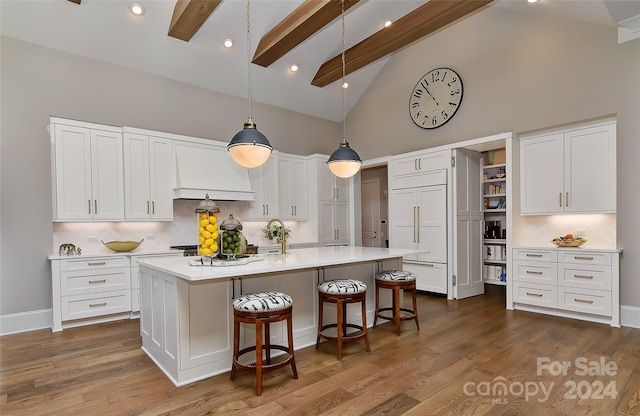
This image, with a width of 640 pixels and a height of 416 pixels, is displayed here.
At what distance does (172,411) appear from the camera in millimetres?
2143

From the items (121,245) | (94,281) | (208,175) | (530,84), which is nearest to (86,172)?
(121,245)

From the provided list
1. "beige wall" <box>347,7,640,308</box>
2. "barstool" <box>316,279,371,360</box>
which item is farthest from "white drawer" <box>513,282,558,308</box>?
"barstool" <box>316,279,371,360</box>

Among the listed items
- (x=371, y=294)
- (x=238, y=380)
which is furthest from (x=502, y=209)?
(x=238, y=380)

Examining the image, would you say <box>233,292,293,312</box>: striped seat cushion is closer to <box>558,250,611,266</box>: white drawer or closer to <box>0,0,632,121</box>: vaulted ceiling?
<box>0,0,632,121</box>: vaulted ceiling

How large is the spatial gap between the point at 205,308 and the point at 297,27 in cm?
365

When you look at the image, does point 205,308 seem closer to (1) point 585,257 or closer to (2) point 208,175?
(2) point 208,175

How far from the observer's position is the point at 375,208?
867 centimetres

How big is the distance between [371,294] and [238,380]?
72.1 inches

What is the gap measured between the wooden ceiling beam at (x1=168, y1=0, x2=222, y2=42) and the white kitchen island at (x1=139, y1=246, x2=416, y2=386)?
2952mm

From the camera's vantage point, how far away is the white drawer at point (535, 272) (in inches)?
167

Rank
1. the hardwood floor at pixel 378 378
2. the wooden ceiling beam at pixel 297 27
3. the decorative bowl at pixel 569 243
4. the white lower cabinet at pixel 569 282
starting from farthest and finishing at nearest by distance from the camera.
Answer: the decorative bowl at pixel 569 243 < the wooden ceiling beam at pixel 297 27 < the white lower cabinet at pixel 569 282 < the hardwood floor at pixel 378 378

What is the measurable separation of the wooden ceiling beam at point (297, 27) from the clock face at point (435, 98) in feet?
7.40

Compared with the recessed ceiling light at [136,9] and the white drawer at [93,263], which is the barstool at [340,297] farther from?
the recessed ceiling light at [136,9]

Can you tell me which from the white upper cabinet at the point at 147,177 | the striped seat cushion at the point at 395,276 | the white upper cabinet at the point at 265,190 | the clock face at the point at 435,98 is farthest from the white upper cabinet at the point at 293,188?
the striped seat cushion at the point at 395,276
